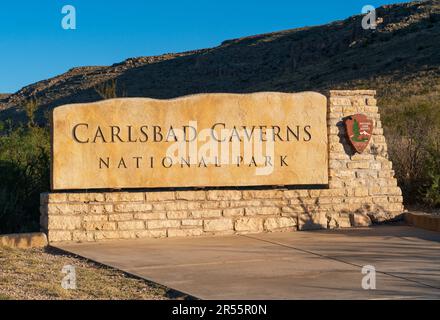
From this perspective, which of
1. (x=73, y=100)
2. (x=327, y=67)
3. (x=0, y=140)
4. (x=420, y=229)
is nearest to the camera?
(x=420, y=229)

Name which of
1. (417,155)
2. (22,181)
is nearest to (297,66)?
(417,155)

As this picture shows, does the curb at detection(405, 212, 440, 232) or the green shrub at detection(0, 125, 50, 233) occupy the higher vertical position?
the green shrub at detection(0, 125, 50, 233)

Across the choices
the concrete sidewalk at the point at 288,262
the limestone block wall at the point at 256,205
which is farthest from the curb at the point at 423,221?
the limestone block wall at the point at 256,205

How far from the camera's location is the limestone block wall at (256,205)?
11.6 metres

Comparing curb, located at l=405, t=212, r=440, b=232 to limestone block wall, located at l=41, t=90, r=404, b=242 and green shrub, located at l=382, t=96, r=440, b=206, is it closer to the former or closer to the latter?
limestone block wall, located at l=41, t=90, r=404, b=242

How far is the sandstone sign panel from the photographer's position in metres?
11.8

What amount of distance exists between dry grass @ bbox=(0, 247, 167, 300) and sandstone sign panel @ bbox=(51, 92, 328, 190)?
2139 mm

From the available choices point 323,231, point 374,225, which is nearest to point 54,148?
point 323,231

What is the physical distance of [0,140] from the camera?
48.1 ft

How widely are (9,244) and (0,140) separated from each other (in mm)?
4383

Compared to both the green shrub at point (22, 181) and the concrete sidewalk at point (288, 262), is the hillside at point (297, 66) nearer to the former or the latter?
the green shrub at point (22, 181)

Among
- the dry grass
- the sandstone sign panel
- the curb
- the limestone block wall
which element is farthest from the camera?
the curb

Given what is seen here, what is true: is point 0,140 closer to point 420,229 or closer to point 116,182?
point 116,182

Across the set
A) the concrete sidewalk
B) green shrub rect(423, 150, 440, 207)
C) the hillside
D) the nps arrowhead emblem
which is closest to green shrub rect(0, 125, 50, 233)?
the concrete sidewalk
